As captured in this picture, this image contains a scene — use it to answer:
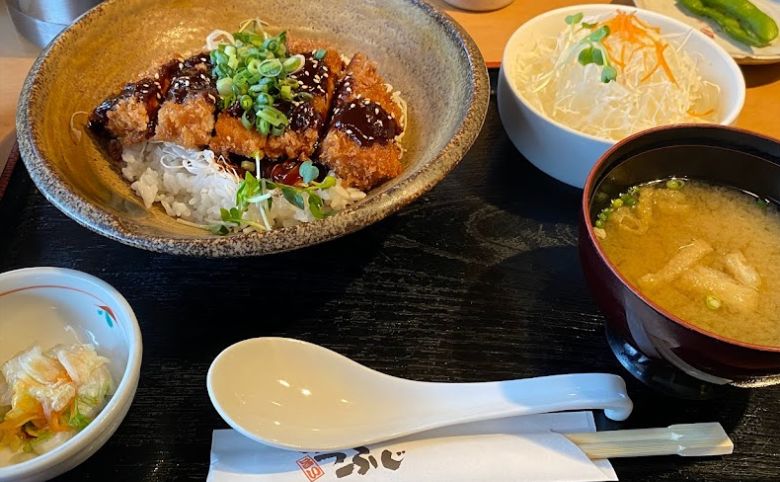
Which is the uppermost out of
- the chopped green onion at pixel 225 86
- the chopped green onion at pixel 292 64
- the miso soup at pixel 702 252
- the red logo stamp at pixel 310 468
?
the chopped green onion at pixel 292 64

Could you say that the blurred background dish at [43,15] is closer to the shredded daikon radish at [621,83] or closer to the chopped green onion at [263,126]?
the chopped green onion at [263,126]

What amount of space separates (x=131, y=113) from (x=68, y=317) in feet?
1.88

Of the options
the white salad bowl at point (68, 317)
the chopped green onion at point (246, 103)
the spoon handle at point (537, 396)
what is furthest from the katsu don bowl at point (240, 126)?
the spoon handle at point (537, 396)

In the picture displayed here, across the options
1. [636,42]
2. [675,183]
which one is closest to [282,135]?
[675,183]

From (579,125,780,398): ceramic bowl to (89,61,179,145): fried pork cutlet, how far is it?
115cm

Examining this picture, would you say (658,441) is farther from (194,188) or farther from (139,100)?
(139,100)

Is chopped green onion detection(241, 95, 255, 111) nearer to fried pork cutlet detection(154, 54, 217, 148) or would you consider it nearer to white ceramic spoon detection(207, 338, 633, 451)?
fried pork cutlet detection(154, 54, 217, 148)

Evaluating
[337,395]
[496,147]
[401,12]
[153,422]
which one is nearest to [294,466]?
[337,395]

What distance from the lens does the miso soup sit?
122cm

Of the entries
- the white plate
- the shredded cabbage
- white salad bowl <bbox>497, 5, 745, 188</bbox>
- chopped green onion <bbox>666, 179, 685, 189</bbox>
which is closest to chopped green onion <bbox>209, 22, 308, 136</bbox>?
white salad bowl <bbox>497, 5, 745, 188</bbox>

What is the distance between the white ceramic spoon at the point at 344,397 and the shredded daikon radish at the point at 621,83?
32.8 inches

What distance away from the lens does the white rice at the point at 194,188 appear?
62.4 inches

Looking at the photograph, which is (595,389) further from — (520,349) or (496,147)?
(496,147)

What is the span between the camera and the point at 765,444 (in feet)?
4.20
